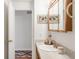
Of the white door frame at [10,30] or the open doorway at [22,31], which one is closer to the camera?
the white door frame at [10,30]

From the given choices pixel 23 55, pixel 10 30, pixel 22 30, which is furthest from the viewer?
pixel 22 30

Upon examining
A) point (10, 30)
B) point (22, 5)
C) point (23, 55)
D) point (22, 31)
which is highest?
point (22, 5)

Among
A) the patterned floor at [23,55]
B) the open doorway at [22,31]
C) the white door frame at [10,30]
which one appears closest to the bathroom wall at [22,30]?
the open doorway at [22,31]

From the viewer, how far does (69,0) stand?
1.83 meters

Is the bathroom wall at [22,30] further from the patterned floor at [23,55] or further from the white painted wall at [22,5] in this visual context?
the white painted wall at [22,5]

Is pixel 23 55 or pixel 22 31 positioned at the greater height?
pixel 22 31

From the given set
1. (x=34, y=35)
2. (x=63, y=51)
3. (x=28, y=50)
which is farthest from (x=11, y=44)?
(x=28, y=50)

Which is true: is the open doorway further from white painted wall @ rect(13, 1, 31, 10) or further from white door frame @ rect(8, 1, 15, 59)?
white door frame @ rect(8, 1, 15, 59)

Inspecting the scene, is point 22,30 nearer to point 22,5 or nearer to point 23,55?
point 23,55

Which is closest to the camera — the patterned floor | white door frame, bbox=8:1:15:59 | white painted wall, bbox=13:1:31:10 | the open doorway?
white door frame, bbox=8:1:15:59

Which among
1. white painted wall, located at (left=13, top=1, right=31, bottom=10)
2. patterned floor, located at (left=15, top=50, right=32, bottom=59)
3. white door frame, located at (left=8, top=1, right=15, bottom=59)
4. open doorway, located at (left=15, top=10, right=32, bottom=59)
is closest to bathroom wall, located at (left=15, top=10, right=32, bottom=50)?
open doorway, located at (left=15, top=10, right=32, bottom=59)

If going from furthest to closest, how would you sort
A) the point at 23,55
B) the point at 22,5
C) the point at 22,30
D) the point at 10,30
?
the point at 22,30 → the point at 23,55 → the point at 22,5 → the point at 10,30

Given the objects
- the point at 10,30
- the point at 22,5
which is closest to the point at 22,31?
the point at 22,5

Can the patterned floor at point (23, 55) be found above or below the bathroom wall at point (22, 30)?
below
